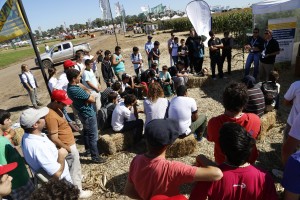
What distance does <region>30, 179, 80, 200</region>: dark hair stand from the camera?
1.66m

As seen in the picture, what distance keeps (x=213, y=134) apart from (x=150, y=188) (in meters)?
1.18

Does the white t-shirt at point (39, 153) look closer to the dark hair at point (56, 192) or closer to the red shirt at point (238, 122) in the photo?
the dark hair at point (56, 192)

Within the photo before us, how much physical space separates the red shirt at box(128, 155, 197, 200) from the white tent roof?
9501mm

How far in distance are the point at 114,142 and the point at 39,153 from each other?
2.64 meters

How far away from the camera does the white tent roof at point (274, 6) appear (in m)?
9.16

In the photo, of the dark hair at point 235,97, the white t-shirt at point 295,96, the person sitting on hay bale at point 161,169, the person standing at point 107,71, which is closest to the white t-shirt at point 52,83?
the person standing at point 107,71

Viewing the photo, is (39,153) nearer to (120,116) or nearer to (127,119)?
(120,116)

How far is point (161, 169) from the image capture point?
2.01m

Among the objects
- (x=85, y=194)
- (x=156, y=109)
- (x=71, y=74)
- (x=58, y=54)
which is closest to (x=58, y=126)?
(x=71, y=74)

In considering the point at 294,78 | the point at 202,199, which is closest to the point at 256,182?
the point at 202,199

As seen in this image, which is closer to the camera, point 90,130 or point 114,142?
point 90,130

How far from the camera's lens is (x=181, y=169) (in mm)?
1981

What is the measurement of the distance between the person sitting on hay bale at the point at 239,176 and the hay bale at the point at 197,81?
307 inches

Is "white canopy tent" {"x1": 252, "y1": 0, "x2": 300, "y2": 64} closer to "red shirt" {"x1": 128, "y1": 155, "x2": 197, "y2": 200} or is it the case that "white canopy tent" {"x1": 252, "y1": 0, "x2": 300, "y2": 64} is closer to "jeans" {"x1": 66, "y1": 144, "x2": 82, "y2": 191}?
"jeans" {"x1": 66, "y1": 144, "x2": 82, "y2": 191}
